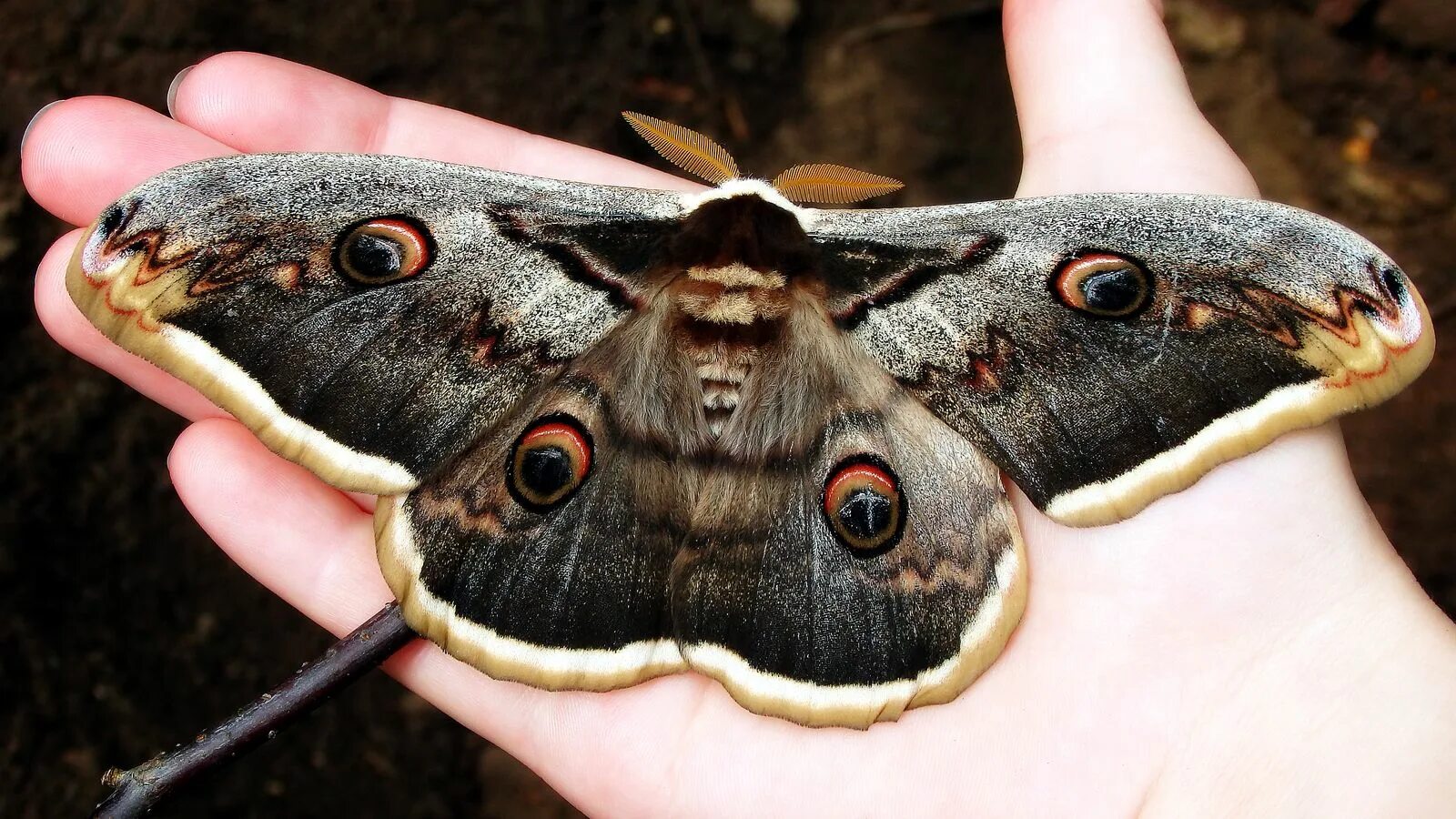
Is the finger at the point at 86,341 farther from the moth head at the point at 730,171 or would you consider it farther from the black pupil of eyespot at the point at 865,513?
the black pupil of eyespot at the point at 865,513

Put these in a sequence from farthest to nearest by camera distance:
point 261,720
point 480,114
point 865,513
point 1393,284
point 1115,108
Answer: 1. point 480,114
2. point 1115,108
3. point 261,720
4. point 865,513
5. point 1393,284

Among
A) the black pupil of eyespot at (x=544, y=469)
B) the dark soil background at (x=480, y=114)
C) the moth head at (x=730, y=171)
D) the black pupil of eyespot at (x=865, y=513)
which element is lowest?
the dark soil background at (x=480, y=114)

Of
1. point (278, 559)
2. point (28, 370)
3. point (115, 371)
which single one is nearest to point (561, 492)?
point (278, 559)

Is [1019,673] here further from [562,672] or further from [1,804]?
[1,804]

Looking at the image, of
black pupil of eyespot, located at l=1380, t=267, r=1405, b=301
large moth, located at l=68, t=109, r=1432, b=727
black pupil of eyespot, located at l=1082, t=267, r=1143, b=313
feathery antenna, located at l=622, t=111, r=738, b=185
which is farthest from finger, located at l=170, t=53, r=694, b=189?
black pupil of eyespot, located at l=1380, t=267, r=1405, b=301

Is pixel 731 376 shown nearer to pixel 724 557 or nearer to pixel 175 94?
pixel 724 557

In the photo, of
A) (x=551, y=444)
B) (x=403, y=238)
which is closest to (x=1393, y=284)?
(x=551, y=444)

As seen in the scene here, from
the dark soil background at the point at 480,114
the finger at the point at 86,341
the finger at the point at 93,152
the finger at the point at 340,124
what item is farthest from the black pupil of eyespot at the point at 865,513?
the dark soil background at the point at 480,114
